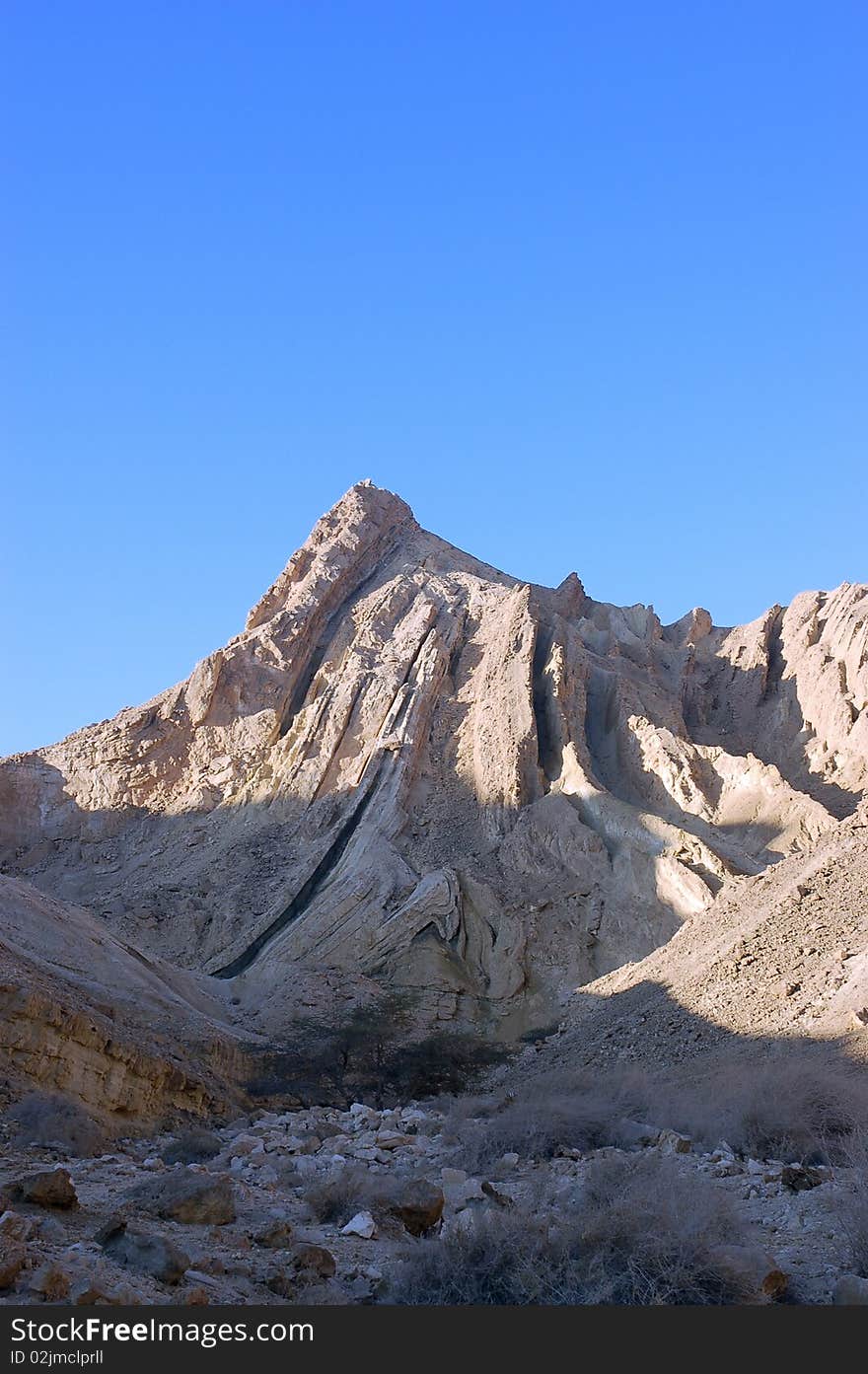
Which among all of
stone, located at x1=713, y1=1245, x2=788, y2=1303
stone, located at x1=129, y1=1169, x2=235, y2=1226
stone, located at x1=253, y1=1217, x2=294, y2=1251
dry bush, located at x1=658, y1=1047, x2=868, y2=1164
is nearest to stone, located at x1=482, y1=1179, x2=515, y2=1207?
stone, located at x1=253, y1=1217, x2=294, y2=1251

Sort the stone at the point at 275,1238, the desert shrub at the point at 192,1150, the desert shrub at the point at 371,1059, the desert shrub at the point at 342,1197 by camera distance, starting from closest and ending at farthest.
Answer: the stone at the point at 275,1238 < the desert shrub at the point at 342,1197 < the desert shrub at the point at 192,1150 < the desert shrub at the point at 371,1059

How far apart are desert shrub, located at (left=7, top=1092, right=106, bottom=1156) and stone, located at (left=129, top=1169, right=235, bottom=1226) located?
2.86 metres

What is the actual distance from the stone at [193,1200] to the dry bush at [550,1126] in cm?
336

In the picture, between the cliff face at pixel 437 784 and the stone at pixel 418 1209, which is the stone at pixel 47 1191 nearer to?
the stone at pixel 418 1209

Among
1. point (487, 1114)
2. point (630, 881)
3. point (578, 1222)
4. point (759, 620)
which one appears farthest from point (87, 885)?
point (578, 1222)

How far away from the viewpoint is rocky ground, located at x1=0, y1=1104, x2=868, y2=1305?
653cm

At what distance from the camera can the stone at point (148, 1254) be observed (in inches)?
261

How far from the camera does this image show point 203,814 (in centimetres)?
4006

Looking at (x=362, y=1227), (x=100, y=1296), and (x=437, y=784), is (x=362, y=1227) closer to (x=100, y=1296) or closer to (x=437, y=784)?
(x=100, y=1296)

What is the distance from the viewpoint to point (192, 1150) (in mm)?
12203

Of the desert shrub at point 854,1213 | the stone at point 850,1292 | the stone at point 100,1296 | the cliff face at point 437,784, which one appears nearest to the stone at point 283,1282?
the stone at point 100,1296

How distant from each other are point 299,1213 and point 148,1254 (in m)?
2.48

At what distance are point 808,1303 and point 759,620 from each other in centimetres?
4717

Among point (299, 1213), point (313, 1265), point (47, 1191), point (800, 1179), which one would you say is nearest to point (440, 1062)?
point (299, 1213)
